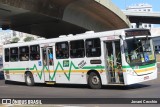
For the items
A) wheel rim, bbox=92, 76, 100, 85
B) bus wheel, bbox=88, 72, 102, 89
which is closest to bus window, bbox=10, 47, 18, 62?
bus wheel, bbox=88, 72, 102, 89

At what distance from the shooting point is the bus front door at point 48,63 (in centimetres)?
2086

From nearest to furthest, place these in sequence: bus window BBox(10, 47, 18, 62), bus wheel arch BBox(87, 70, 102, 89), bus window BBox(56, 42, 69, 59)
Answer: bus wheel arch BBox(87, 70, 102, 89) → bus window BBox(56, 42, 69, 59) → bus window BBox(10, 47, 18, 62)

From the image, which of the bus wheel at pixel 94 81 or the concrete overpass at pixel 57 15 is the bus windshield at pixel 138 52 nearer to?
the bus wheel at pixel 94 81

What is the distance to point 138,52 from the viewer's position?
1725 centimetres

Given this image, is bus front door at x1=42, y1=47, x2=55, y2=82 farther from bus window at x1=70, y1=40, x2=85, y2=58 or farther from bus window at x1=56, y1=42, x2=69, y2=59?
bus window at x1=70, y1=40, x2=85, y2=58

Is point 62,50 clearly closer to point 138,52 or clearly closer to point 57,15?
point 138,52

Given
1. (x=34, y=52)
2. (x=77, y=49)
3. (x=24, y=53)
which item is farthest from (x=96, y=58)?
(x=24, y=53)

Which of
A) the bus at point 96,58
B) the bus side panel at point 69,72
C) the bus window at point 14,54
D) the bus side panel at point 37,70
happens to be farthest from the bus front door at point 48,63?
the bus window at point 14,54

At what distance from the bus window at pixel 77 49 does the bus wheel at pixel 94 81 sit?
3.61 feet

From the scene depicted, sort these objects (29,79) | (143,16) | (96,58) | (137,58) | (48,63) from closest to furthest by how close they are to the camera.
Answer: (137,58) < (96,58) < (48,63) < (29,79) < (143,16)

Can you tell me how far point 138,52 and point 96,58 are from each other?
6.54 feet

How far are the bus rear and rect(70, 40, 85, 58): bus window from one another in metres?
2.63

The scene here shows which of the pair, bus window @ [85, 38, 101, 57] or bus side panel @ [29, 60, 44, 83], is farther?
bus side panel @ [29, 60, 44, 83]

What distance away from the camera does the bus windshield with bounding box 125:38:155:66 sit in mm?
16922
